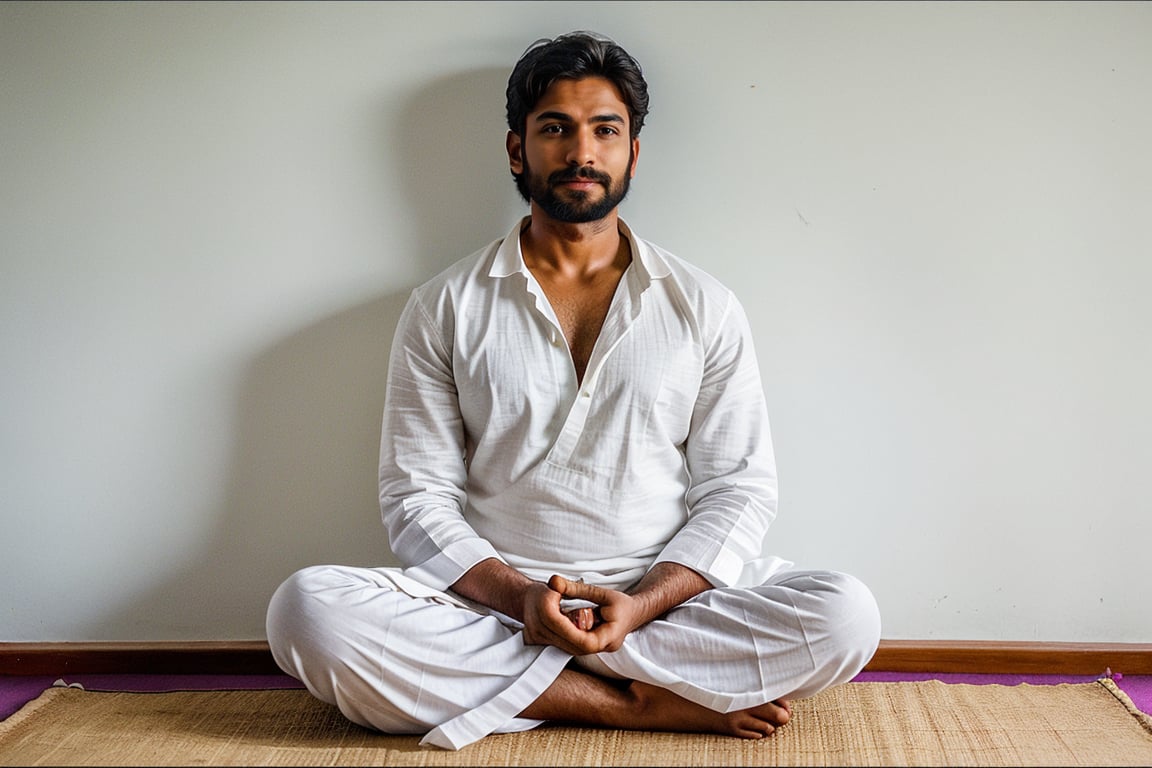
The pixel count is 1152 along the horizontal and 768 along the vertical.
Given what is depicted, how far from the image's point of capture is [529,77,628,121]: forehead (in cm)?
226

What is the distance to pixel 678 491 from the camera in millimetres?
2287

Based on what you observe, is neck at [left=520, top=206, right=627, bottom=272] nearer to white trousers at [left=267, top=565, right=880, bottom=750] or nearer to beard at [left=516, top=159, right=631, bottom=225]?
beard at [left=516, top=159, right=631, bottom=225]

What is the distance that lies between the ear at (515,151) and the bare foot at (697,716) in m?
1.18

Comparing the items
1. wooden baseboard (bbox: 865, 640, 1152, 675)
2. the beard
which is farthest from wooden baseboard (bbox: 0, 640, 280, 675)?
wooden baseboard (bbox: 865, 640, 1152, 675)

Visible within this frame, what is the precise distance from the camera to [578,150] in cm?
223

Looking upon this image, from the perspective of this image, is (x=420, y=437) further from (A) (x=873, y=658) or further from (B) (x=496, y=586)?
(A) (x=873, y=658)

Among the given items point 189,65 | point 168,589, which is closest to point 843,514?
point 168,589

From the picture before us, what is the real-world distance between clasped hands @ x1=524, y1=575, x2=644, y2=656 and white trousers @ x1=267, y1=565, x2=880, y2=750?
0.05 m

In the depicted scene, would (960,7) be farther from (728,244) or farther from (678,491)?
(678,491)

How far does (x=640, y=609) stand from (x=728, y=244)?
942mm

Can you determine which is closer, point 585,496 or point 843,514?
point 585,496

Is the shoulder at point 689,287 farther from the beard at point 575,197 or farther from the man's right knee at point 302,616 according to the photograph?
the man's right knee at point 302,616

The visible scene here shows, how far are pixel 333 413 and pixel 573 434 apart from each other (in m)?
0.67

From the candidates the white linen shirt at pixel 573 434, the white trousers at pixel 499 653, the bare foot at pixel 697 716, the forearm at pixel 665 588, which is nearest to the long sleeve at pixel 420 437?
the white linen shirt at pixel 573 434
